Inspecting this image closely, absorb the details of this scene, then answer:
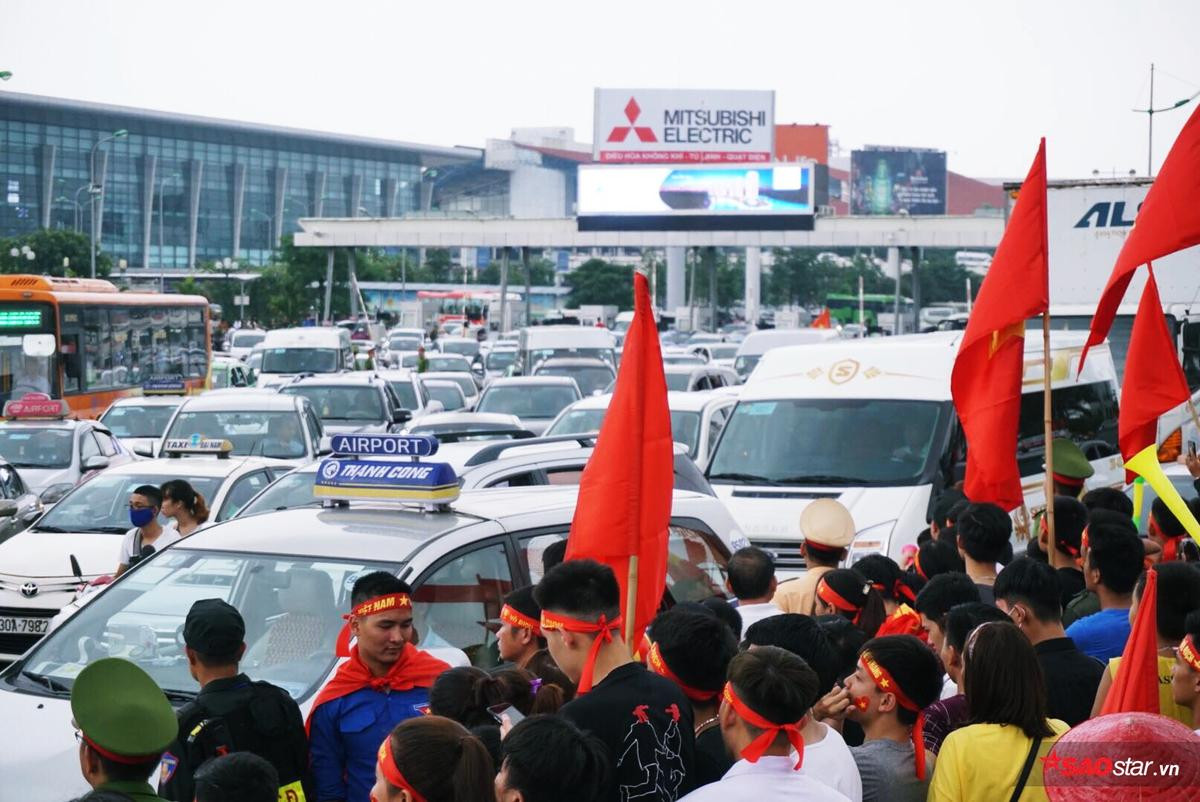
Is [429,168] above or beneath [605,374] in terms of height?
above

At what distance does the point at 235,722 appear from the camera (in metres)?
4.70

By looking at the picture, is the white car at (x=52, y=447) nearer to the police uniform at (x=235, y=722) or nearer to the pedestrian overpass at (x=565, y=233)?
the police uniform at (x=235, y=722)

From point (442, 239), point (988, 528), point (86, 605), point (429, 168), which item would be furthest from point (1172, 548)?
point (429, 168)

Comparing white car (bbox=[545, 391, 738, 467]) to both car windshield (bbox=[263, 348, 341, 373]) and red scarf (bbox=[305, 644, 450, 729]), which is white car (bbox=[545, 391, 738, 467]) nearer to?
red scarf (bbox=[305, 644, 450, 729])

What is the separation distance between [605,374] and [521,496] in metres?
18.9

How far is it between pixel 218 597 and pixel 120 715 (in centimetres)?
228

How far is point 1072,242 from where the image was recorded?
19031 millimetres

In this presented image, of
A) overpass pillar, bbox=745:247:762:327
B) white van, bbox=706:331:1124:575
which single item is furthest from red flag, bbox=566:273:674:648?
overpass pillar, bbox=745:247:762:327

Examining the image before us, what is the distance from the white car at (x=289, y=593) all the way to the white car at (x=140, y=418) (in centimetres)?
1348

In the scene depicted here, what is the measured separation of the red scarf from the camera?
5070mm

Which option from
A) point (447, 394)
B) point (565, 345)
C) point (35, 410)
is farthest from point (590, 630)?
point (565, 345)

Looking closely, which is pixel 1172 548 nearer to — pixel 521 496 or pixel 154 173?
pixel 521 496

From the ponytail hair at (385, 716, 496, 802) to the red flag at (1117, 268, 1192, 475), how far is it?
491cm

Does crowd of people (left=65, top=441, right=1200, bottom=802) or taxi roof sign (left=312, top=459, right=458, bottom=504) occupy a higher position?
taxi roof sign (left=312, top=459, right=458, bottom=504)
